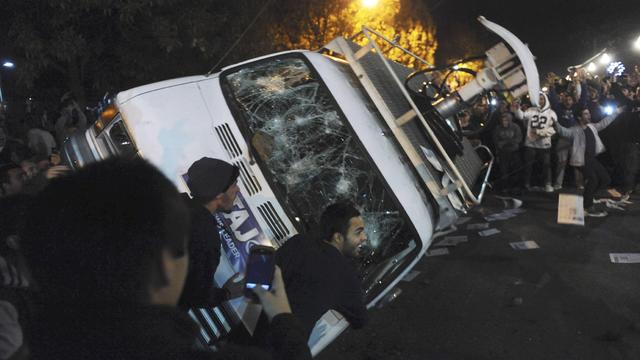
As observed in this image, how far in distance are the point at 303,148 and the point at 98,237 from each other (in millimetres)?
2951

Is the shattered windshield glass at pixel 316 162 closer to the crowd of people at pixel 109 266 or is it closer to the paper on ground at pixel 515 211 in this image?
the crowd of people at pixel 109 266

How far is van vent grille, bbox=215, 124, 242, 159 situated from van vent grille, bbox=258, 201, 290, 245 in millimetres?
508

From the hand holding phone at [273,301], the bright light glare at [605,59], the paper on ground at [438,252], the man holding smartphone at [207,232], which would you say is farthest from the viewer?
the bright light glare at [605,59]

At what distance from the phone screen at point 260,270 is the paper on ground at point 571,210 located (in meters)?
6.27

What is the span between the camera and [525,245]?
22.4 ft

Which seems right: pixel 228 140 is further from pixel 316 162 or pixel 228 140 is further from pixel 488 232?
pixel 488 232

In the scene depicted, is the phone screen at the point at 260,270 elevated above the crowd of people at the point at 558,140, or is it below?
above

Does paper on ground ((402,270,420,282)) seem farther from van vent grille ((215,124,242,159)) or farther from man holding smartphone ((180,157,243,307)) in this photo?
man holding smartphone ((180,157,243,307))

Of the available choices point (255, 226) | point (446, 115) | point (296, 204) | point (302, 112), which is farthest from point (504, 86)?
point (255, 226)

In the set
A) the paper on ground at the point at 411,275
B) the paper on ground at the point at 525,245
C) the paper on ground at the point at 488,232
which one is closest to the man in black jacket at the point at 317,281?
the paper on ground at the point at 411,275

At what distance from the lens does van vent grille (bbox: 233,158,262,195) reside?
11.6 feet

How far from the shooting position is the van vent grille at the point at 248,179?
353 cm

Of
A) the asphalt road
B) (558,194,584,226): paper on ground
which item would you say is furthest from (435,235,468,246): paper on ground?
(558,194,584,226): paper on ground

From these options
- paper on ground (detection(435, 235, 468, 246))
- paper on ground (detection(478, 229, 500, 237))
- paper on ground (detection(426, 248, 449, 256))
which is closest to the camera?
paper on ground (detection(426, 248, 449, 256))
